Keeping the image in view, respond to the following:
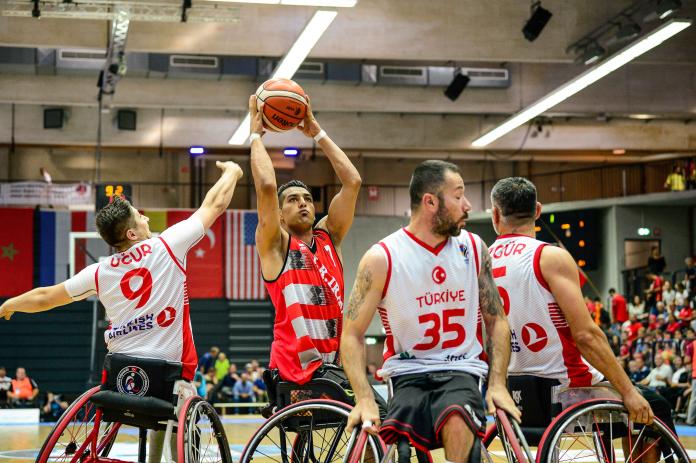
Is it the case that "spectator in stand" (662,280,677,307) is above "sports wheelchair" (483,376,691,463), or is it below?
above

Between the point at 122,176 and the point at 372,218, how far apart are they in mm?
7617

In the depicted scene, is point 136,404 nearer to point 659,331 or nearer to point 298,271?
point 298,271

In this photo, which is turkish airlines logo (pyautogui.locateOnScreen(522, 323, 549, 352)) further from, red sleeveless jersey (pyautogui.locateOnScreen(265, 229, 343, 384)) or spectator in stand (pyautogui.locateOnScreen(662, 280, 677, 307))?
spectator in stand (pyautogui.locateOnScreen(662, 280, 677, 307))

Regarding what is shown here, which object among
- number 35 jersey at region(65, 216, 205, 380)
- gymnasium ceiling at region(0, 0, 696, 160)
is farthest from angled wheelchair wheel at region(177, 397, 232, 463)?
gymnasium ceiling at region(0, 0, 696, 160)

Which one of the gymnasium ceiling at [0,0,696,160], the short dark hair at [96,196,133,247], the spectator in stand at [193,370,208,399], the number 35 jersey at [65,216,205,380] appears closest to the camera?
the number 35 jersey at [65,216,205,380]

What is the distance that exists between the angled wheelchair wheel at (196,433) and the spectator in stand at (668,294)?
17.4 metres

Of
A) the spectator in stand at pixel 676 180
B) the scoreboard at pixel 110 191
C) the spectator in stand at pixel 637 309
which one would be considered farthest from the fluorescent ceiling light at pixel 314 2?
the spectator in stand at pixel 676 180

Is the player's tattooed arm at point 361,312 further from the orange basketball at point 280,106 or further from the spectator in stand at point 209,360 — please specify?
the spectator in stand at point 209,360

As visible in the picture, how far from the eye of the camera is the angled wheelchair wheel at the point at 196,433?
4.46 m

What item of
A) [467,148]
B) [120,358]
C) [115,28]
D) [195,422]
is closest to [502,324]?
[195,422]

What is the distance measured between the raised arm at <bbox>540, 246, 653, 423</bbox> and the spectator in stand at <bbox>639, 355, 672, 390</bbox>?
12.4m

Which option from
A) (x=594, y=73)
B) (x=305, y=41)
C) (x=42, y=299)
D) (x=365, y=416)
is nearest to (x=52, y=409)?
(x=305, y=41)

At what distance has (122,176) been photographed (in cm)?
2756

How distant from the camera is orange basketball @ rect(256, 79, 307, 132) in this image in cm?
518
